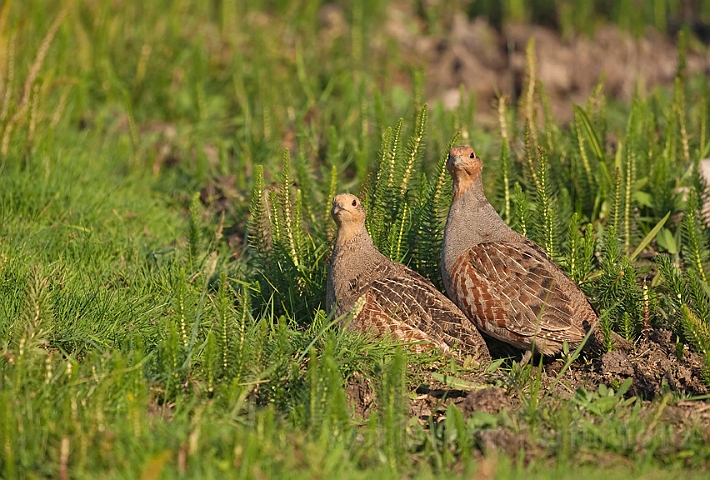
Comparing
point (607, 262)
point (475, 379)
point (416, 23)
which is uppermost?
point (416, 23)

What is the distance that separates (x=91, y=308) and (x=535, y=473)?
9.26 feet

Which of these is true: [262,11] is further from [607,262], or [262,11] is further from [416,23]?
[607,262]

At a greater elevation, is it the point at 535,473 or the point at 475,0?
the point at 475,0

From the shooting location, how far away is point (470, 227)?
5.77m

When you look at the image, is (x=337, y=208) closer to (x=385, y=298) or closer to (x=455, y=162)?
(x=385, y=298)

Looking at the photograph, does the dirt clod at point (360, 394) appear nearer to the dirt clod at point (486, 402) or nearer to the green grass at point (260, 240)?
the green grass at point (260, 240)

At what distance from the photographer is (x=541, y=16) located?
11070mm

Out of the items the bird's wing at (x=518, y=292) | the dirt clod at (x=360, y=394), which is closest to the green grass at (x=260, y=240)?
the dirt clod at (x=360, y=394)

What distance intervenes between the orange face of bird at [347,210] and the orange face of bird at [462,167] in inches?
23.8

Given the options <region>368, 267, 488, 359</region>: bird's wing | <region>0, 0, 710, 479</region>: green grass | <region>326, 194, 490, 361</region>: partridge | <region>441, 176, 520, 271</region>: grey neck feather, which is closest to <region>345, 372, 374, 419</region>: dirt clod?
<region>0, 0, 710, 479</region>: green grass

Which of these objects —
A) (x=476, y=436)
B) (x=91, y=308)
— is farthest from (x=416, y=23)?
(x=476, y=436)

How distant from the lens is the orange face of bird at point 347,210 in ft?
18.4

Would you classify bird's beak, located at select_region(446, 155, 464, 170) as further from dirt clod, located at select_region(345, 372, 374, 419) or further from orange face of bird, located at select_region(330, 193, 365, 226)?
dirt clod, located at select_region(345, 372, 374, 419)

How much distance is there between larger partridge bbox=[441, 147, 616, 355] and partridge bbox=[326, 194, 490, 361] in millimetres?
154
